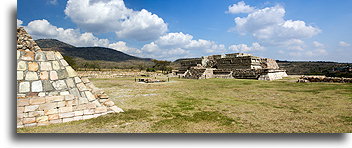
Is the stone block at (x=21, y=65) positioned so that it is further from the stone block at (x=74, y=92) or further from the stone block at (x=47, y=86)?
the stone block at (x=74, y=92)

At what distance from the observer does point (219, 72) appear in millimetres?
27969

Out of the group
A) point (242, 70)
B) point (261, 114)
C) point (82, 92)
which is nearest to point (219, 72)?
point (242, 70)

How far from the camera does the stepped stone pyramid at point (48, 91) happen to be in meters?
4.62

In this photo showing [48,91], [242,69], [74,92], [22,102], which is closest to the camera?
[22,102]

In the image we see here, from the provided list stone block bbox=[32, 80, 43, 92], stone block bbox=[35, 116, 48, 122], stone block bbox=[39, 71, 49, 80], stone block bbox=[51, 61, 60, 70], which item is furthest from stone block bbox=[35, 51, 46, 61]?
stone block bbox=[35, 116, 48, 122]

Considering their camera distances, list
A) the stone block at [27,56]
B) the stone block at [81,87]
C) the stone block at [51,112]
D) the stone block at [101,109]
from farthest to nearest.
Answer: the stone block at [101,109] < the stone block at [81,87] < the stone block at [27,56] < the stone block at [51,112]

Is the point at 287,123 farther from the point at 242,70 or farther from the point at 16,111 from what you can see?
the point at 242,70

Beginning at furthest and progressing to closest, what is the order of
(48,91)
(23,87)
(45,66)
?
(45,66) → (48,91) → (23,87)

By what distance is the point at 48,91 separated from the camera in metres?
4.89

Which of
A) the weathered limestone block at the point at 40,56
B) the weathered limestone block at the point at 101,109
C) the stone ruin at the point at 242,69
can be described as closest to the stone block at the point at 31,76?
the weathered limestone block at the point at 40,56

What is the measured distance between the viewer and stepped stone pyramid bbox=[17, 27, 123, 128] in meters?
4.62

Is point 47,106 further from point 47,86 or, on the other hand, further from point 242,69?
point 242,69

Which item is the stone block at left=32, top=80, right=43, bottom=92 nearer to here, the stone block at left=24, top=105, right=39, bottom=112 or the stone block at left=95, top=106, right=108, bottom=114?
the stone block at left=24, top=105, right=39, bottom=112

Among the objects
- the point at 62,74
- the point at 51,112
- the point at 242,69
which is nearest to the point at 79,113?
the point at 51,112
